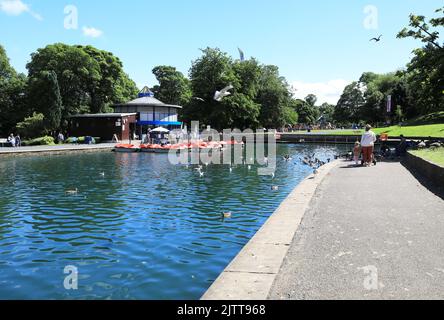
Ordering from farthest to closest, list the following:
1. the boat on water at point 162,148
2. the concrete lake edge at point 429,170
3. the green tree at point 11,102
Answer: the green tree at point 11,102
the boat on water at point 162,148
the concrete lake edge at point 429,170

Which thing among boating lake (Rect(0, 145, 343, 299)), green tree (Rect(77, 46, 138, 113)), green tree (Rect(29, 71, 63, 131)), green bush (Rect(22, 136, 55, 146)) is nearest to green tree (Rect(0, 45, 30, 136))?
green tree (Rect(29, 71, 63, 131))

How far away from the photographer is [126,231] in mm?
13195

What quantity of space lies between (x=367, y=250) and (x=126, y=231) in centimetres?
787

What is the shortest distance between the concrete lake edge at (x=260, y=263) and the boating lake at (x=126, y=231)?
1269 mm

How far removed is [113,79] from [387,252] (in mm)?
78402

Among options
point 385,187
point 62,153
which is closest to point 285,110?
point 62,153

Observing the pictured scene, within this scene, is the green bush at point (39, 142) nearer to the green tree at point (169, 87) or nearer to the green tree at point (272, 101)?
the green tree at point (272, 101)

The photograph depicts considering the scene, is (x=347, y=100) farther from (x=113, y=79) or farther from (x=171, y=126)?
(x=113, y=79)

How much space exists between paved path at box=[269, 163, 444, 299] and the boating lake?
233cm

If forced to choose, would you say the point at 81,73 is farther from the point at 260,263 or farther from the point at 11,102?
the point at 260,263

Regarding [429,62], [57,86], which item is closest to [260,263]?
[429,62]

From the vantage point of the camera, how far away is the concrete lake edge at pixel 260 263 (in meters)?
6.00

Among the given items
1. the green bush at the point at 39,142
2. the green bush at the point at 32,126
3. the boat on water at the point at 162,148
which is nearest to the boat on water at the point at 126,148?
the boat on water at the point at 162,148
